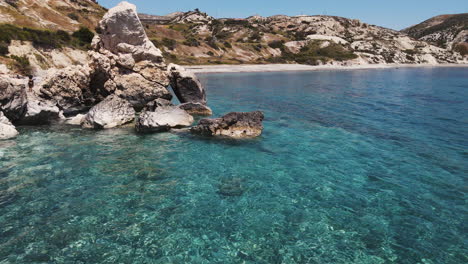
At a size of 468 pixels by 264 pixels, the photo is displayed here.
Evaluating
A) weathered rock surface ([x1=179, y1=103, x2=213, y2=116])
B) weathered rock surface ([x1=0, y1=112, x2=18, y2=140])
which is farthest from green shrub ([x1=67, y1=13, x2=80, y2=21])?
weathered rock surface ([x1=0, y1=112, x2=18, y2=140])

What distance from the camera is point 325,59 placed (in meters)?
149

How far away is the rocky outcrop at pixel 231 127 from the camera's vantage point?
73.5ft

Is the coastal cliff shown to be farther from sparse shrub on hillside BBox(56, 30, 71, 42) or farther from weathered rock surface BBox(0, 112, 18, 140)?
weathered rock surface BBox(0, 112, 18, 140)

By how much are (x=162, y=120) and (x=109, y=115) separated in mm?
4803

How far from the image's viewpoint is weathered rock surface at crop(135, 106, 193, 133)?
23.1 m

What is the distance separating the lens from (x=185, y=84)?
104 feet

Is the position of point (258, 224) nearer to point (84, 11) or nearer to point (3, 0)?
point (3, 0)

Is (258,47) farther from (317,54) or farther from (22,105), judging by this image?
(22,105)

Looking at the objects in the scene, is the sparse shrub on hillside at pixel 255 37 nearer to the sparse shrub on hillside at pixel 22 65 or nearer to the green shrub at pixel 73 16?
the green shrub at pixel 73 16

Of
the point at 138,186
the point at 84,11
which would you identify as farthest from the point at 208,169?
the point at 84,11

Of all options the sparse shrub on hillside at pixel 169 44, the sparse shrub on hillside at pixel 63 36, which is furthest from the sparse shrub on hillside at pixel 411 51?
the sparse shrub on hillside at pixel 63 36

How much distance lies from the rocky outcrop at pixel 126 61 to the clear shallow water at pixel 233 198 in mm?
7153

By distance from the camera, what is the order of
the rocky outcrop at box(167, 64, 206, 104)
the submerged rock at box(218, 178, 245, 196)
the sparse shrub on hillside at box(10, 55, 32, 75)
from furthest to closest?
the sparse shrub on hillside at box(10, 55, 32, 75)
the rocky outcrop at box(167, 64, 206, 104)
the submerged rock at box(218, 178, 245, 196)

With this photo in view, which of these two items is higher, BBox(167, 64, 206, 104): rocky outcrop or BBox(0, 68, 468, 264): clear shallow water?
BBox(167, 64, 206, 104): rocky outcrop
